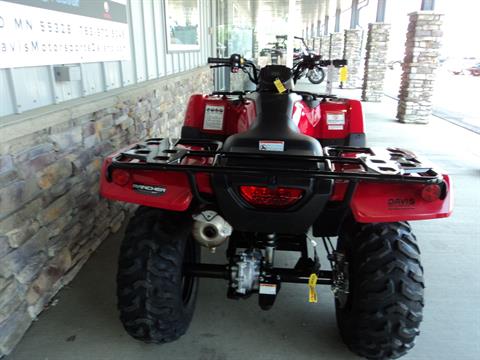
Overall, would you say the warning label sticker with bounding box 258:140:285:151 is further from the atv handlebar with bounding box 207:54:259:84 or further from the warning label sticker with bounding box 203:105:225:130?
the atv handlebar with bounding box 207:54:259:84

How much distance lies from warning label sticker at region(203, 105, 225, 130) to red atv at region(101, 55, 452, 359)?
77cm

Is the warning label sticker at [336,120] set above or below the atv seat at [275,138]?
below

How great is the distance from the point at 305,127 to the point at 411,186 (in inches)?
41.7

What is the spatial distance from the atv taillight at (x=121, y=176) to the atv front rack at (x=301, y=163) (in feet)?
0.08

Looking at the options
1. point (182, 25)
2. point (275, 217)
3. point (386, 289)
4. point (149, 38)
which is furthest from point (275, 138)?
point (182, 25)

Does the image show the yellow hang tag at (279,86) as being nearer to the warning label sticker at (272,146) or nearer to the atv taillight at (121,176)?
the warning label sticker at (272,146)

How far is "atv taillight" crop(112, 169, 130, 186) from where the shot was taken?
1703 millimetres

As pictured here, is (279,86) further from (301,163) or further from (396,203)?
(396,203)

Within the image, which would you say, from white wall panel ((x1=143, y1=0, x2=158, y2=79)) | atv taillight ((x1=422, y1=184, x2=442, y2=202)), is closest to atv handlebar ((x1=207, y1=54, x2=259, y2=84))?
white wall panel ((x1=143, y1=0, x2=158, y2=79))

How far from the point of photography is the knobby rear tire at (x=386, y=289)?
5.73 feet

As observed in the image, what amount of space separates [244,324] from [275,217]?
3.08 ft

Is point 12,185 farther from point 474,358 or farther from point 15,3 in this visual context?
point 474,358

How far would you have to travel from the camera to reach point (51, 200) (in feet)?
7.86

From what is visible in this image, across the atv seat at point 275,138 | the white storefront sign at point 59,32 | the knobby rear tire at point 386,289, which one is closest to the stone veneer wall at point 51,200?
the white storefront sign at point 59,32
